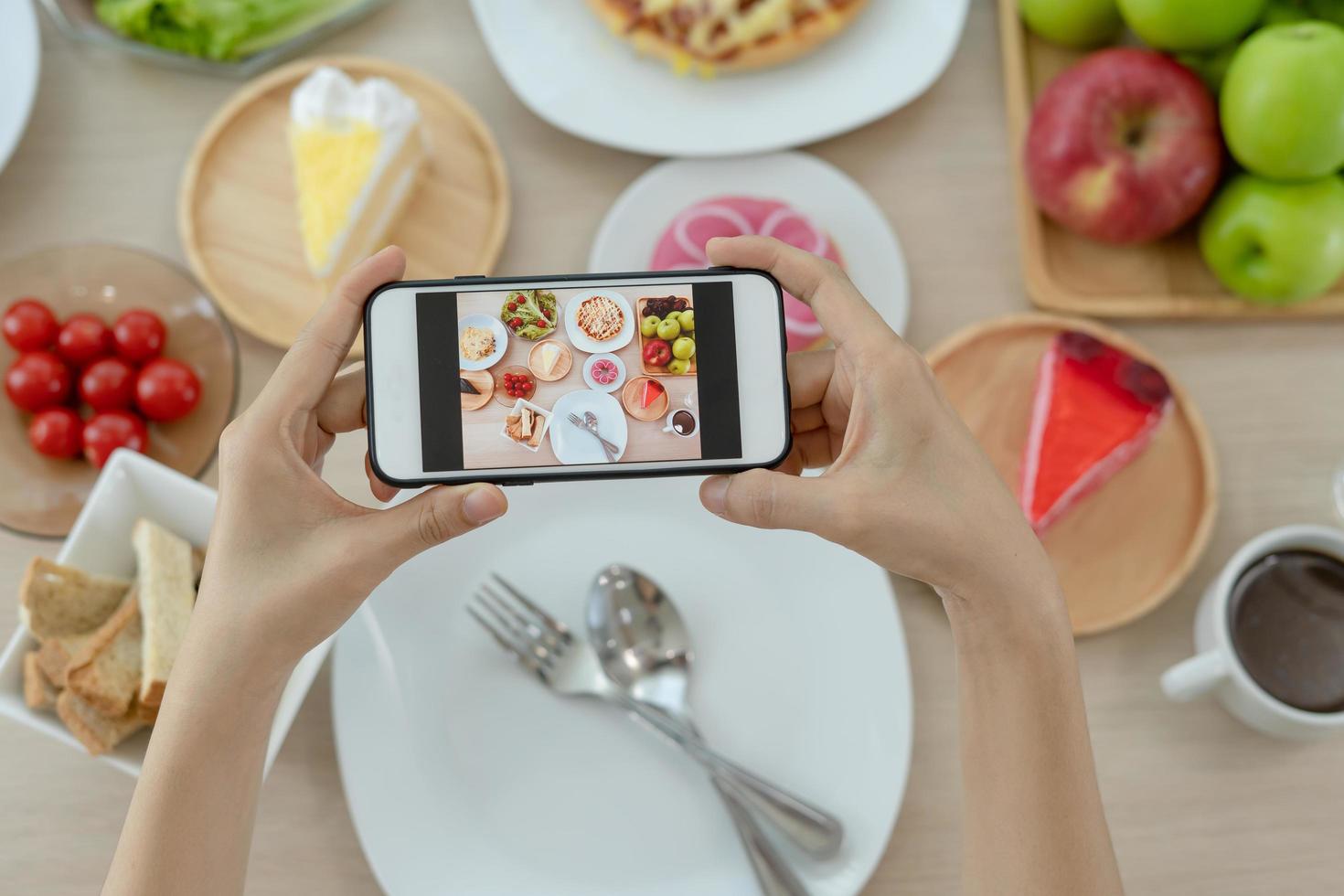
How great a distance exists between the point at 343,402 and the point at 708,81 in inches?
27.8

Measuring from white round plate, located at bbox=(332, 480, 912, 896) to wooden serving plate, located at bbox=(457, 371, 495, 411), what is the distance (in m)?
0.31

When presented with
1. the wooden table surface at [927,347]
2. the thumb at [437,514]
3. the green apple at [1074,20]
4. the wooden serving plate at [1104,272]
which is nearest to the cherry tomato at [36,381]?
the wooden table surface at [927,347]

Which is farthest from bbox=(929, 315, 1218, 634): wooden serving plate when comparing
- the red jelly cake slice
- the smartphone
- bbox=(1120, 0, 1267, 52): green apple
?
the smartphone

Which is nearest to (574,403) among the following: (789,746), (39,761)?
(789,746)

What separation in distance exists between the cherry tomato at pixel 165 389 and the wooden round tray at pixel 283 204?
0.10m

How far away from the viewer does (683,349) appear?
0.74 m

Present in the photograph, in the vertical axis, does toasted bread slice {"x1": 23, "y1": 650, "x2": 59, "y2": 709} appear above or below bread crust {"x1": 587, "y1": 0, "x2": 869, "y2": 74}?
below

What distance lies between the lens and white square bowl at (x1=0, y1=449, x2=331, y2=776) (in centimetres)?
87

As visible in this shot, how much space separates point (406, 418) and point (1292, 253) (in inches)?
38.7

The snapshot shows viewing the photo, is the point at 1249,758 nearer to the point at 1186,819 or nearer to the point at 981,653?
the point at 1186,819

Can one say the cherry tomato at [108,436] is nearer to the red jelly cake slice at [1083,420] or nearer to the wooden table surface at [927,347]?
the wooden table surface at [927,347]

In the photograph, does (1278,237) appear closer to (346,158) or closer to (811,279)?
(811,279)

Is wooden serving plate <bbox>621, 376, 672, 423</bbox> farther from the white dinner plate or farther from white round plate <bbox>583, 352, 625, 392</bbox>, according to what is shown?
the white dinner plate

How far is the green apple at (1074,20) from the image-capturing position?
1.22m
